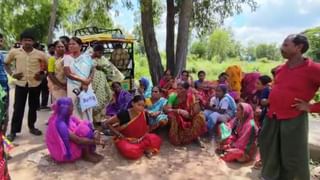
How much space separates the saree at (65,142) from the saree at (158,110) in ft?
3.83

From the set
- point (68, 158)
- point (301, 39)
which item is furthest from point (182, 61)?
point (301, 39)

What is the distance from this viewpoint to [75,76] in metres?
5.57

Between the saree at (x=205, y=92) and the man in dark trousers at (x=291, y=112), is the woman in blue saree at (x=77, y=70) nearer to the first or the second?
the saree at (x=205, y=92)

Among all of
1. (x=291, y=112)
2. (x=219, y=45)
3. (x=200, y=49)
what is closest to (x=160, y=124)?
(x=291, y=112)

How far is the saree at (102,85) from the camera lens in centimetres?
645

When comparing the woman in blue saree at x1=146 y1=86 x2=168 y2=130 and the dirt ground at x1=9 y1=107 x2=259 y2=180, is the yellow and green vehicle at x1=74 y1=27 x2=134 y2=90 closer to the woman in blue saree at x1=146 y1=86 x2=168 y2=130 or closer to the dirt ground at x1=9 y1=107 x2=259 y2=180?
the woman in blue saree at x1=146 y1=86 x2=168 y2=130

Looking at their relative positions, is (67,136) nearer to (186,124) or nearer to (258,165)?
(186,124)

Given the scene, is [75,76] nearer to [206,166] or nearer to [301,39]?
[206,166]

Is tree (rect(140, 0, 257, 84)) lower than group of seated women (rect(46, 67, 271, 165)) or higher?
higher

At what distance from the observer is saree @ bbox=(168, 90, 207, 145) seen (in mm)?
6250

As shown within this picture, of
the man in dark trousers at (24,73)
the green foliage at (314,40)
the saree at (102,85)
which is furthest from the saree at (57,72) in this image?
the green foliage at (314,40)

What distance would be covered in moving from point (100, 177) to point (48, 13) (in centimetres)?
2167

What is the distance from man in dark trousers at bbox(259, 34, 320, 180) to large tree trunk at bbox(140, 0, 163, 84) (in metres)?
5.27

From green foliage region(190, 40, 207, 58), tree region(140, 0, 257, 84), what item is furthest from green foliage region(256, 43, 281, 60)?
tree region(140, 0, 257, 84)
